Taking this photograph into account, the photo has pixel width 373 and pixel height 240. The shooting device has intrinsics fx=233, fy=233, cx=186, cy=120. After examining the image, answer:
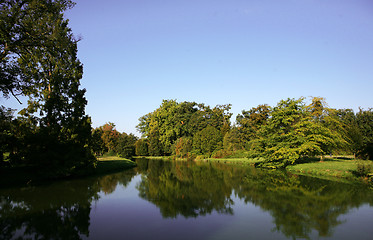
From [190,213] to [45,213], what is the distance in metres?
6.41

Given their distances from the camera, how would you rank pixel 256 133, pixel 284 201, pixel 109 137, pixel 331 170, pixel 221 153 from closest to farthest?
pixel 284 201 → pixel 331 170 → pixel 256 133 → pixel 221 153 → pixel 109 137

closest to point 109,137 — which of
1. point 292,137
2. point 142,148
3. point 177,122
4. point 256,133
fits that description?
point 142,148

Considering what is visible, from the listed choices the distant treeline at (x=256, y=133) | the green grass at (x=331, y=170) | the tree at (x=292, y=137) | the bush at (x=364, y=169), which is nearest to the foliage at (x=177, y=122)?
the distant treeline at (x=256, y=133)

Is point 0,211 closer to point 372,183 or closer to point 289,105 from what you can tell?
point 372,183

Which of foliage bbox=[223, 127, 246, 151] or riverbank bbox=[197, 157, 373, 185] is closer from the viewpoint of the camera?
riverbank bbox=[197, 157, 373, 185]

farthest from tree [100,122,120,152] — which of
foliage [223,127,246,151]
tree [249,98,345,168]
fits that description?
tree [249,98,345,168]

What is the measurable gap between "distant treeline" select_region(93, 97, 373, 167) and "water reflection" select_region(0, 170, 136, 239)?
1104 centimetres

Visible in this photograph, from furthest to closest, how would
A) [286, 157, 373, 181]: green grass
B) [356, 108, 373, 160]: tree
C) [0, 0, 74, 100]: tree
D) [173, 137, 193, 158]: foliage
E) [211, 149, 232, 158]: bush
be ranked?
[173, 137, 193, 158]: foliage, [211, 149, 232, 158]: bush, [356, 108, 373, 160]: tree, [286, 157, 373, 181]: green grass, [0, 0, 74, 100]: tree

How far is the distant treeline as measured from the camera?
27.3m

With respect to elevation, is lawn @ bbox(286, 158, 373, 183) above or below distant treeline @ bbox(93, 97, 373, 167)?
below

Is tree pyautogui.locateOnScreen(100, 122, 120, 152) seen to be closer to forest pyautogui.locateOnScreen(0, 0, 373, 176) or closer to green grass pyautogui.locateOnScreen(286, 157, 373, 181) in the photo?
forest pyautogui.locateOnScreen(0, 0, 373, 176)

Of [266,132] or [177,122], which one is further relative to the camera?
[177,122]

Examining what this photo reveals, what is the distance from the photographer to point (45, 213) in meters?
10.3

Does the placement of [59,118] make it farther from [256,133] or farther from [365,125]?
[365,125]
